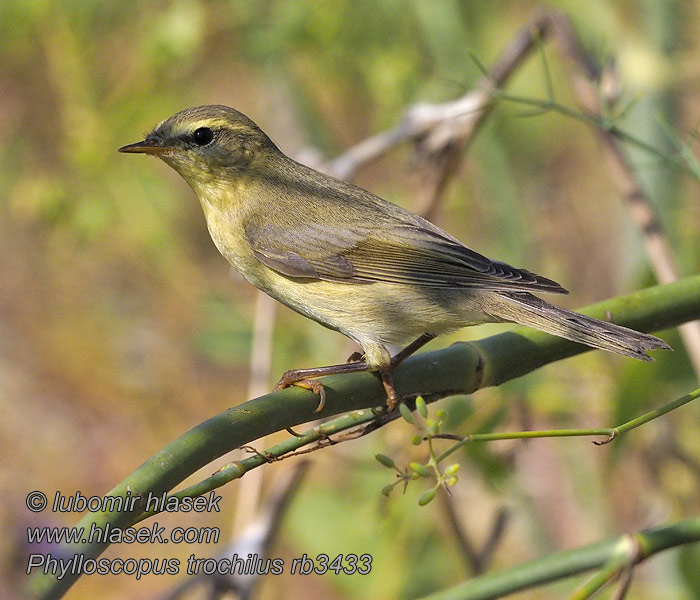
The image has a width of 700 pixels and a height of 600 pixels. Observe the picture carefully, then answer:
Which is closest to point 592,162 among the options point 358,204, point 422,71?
point 422,71

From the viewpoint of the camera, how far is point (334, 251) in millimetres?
2746

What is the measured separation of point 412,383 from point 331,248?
1041 millimetres

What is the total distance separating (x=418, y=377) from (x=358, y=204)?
113cm

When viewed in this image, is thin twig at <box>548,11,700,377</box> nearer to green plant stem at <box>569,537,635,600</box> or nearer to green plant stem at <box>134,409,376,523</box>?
green plant stem at <box>569,537,635,600</box>

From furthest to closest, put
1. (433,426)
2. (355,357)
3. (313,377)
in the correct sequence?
1. (355,357)
2. (313,377)
3. (433,426)

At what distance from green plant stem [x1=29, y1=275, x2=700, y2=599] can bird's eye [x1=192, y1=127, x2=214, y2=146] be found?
1.24 m

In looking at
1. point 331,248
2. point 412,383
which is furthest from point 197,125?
point 412,383

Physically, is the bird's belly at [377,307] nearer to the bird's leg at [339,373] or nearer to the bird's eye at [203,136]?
the bird's leg at [339,373]

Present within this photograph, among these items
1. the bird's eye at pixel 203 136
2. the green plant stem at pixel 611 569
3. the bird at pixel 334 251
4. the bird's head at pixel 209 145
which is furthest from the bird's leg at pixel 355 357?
the green plant stem at pixel 611 569

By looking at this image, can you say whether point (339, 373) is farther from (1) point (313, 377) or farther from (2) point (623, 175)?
(2) point (623, 175)

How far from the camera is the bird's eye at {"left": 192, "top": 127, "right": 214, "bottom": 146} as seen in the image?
2771mm

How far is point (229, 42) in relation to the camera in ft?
15.6

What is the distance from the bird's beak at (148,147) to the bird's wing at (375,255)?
36cm

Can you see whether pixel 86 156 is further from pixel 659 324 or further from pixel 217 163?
pixel 659 324
